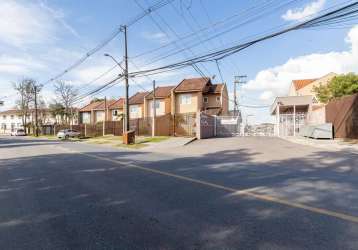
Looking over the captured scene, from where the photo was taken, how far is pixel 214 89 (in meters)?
43.0

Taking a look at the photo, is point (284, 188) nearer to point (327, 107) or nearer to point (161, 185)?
point (161, 185)

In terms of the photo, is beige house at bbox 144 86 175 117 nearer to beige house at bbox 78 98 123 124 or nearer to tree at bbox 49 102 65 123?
beige house at bbox 78 98 123 124

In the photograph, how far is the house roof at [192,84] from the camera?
137 feet

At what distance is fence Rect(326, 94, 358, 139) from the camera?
19.0 meters

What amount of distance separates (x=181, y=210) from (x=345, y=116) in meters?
18.9

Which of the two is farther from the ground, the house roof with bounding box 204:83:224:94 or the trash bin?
the house roof with bounding box 204:83:224:94

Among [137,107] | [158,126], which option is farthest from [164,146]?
[137,107]

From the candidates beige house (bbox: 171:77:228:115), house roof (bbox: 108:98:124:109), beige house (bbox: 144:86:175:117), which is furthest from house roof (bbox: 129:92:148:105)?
beige house (bbox: 171:77:228:115)

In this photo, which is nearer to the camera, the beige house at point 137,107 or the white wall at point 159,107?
the white wall at point 159,107

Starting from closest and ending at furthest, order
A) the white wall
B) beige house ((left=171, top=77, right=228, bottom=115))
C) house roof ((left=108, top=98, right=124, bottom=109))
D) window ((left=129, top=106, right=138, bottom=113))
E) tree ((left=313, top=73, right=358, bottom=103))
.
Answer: tree ((left=313, top=73, right=358, bottom=103)) → beige house ((left=171, top=77, right=228, bottom=115)) → the white wall → window ((left=129, top=106, right=138, bottom=113)) → house roof ((left=108, top=98, right=124, bottom=109))

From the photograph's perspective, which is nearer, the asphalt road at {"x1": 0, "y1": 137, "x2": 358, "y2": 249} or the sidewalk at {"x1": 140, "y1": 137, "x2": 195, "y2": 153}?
the asphalt road at {"x1": 0, "y1": 137, "x2": 358, "y2": 249}

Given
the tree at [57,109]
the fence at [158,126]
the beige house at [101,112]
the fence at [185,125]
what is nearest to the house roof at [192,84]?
the fence at [158,126]

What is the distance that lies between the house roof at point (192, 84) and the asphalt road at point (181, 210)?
33280 millimetres

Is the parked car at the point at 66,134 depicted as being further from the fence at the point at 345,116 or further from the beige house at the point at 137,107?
the fence at the point at 345,116
